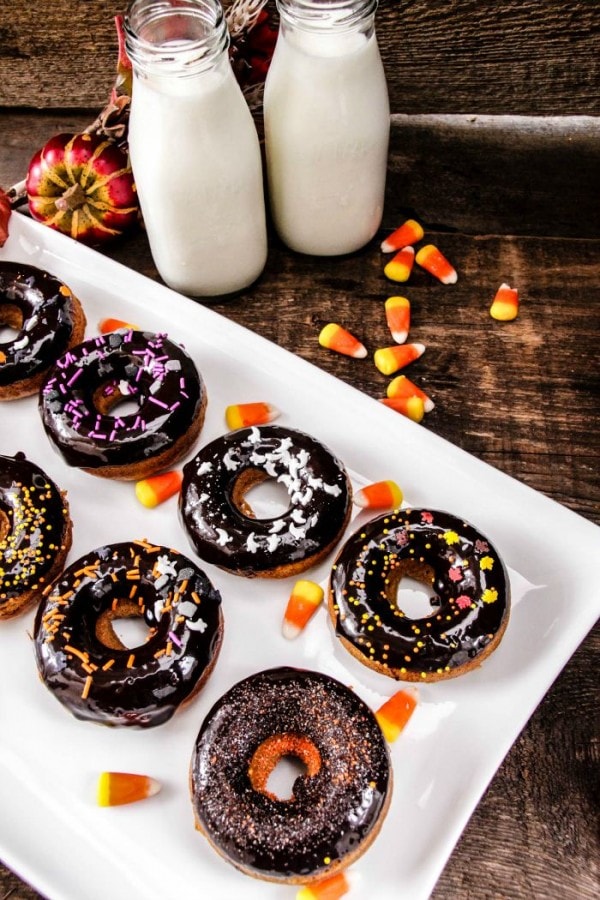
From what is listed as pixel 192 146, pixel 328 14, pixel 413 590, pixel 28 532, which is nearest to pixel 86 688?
pixel 28 532

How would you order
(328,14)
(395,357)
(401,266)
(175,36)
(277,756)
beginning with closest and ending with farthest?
(277,756) < (328,14) < (175,36) < (395,357) < (401,266)

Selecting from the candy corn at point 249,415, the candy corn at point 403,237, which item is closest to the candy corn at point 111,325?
the candy corn at point 249,415

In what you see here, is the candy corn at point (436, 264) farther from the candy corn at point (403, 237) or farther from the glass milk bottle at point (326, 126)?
the glass milk bottle at point (326, 126)

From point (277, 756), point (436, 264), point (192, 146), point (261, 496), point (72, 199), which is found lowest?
point (277, 756)

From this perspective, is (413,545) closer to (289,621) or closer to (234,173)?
(289,621)

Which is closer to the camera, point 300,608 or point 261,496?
point 300,608

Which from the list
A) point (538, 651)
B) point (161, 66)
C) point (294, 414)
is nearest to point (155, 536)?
point (294, 414)

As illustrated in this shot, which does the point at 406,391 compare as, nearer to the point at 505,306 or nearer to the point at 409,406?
the point at 409,406
